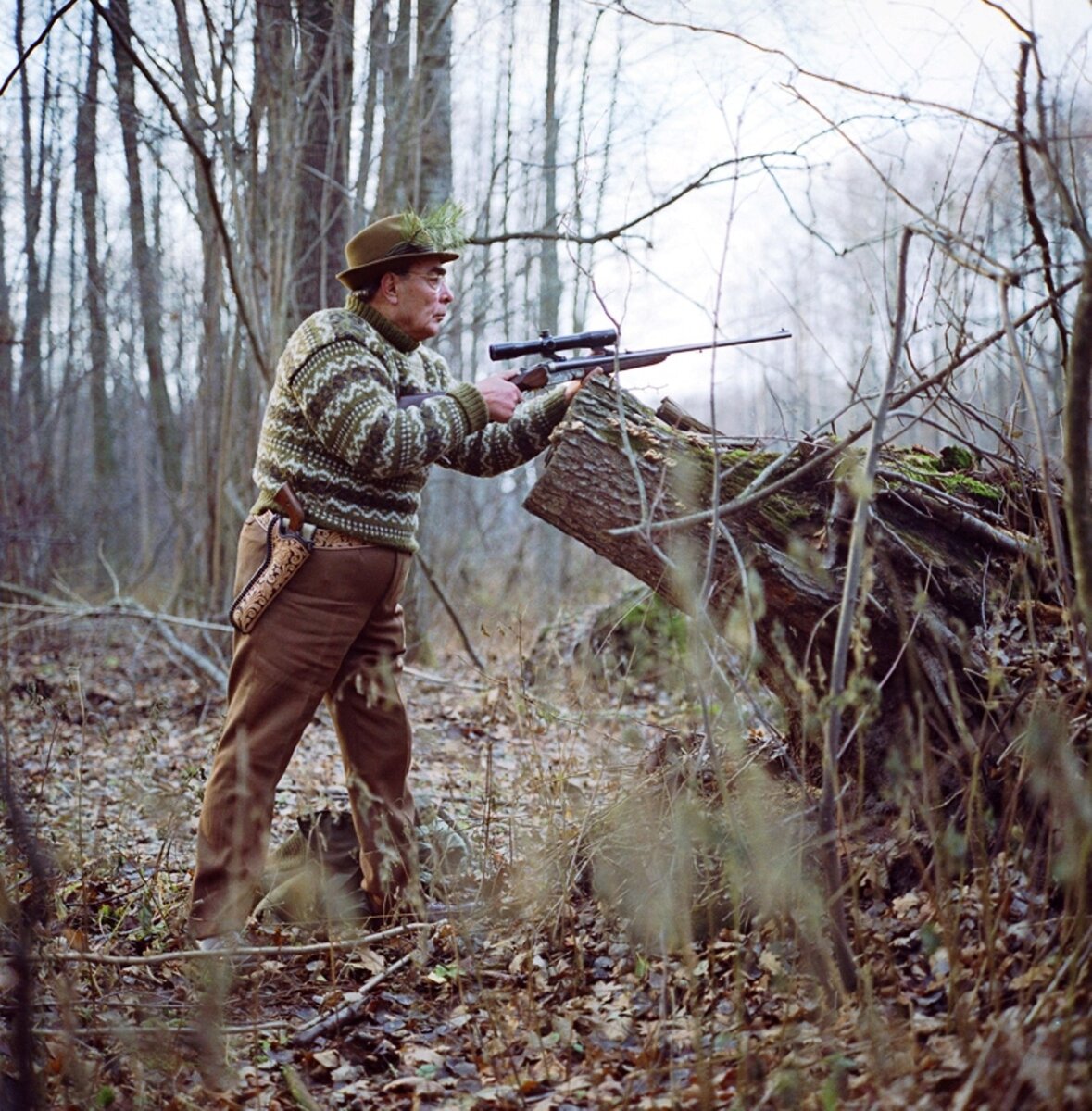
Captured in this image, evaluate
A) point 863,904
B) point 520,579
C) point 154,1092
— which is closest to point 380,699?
point 154,1092

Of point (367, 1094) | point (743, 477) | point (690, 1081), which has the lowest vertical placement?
point (367, 1094)

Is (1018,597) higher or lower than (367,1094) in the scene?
higher

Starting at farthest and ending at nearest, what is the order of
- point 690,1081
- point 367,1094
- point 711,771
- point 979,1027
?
point 711,771 < point 367,1094 < point 690,1081 < point 979,1027

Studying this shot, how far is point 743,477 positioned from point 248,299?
4897 mm

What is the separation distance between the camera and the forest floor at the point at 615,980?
7.52 ft

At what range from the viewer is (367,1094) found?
282cm

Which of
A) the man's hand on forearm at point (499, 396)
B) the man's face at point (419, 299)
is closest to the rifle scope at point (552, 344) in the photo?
the man's hand on forearm at point (499, 396)

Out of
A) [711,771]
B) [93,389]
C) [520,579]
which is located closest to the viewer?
[711,771]

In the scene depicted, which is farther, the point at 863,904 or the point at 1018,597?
the point at 1018,597

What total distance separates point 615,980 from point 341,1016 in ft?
2.79

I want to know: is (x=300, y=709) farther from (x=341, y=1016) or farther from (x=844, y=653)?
(x=844, y=653)

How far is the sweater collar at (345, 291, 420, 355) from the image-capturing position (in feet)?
13.0

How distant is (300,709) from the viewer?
12.2ft

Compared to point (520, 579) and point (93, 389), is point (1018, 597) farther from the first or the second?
point (93, 389)
